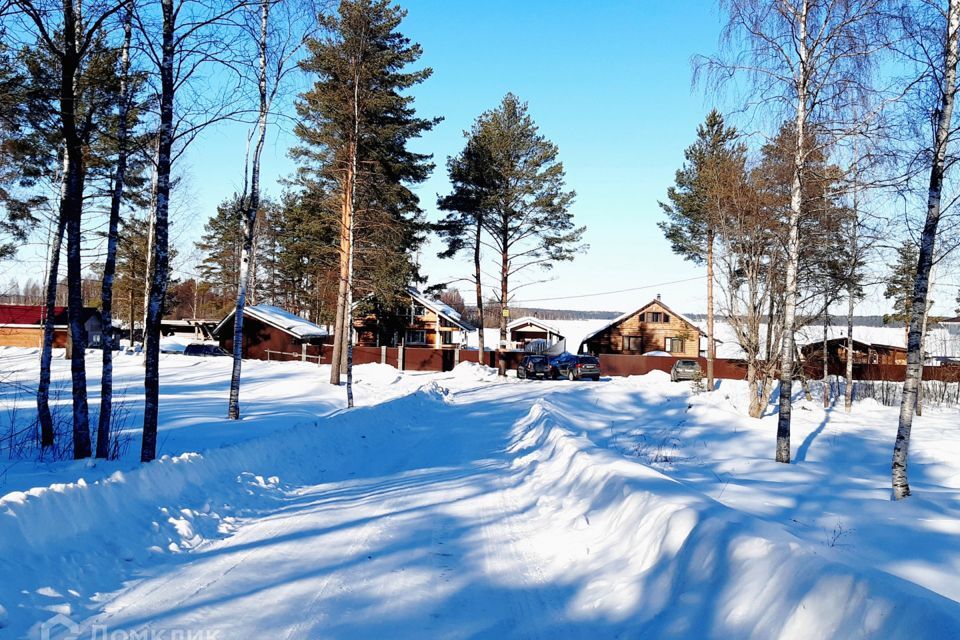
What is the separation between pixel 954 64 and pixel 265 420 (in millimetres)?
14998

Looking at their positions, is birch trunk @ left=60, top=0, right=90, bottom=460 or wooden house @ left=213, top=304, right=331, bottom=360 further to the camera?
wooden house @ left=213, top=304, right=331, bottom=360

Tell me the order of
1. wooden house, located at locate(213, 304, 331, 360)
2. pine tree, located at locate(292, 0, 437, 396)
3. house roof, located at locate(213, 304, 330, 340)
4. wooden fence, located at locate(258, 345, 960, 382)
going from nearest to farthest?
pine tree, located at locate(292, 0, 437, 396)
wooden fence, located at locate(258, 345, 960, 382)
house roof, located at locate(213, 304, 330, 340)
wooden house, located at locate(213, 304, 331, 360)

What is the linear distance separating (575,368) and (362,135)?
796 inches

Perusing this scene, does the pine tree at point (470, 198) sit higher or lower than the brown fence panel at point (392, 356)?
→ higher

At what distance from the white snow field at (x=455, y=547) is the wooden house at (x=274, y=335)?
95.8 ft

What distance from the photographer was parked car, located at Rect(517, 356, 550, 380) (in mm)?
37125

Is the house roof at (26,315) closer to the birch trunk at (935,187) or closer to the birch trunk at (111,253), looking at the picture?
the birch trunk at (111,253)

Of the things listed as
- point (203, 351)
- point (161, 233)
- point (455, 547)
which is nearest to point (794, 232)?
point (455, 547)

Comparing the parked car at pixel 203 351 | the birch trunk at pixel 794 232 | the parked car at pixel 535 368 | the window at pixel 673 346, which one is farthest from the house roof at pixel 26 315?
the birch trunk at pixel 794 232

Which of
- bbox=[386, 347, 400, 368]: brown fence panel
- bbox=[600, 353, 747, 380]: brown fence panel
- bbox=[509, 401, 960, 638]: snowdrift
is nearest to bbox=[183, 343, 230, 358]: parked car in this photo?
bbox=[386, 347, 400, 368]: brown fence panel

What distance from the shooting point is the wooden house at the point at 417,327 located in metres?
44.3

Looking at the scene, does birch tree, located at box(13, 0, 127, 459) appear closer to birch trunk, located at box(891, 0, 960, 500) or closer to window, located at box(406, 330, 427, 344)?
birch trunk, located at box(891, 0, 960, 500)

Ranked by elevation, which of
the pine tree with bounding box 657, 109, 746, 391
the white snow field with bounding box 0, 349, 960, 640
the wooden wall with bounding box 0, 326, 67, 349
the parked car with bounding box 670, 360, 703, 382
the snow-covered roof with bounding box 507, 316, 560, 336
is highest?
the pine tree with bounding box 657, 109, 746, 391

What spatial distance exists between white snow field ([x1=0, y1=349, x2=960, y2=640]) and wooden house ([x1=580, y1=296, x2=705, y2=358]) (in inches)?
1738
